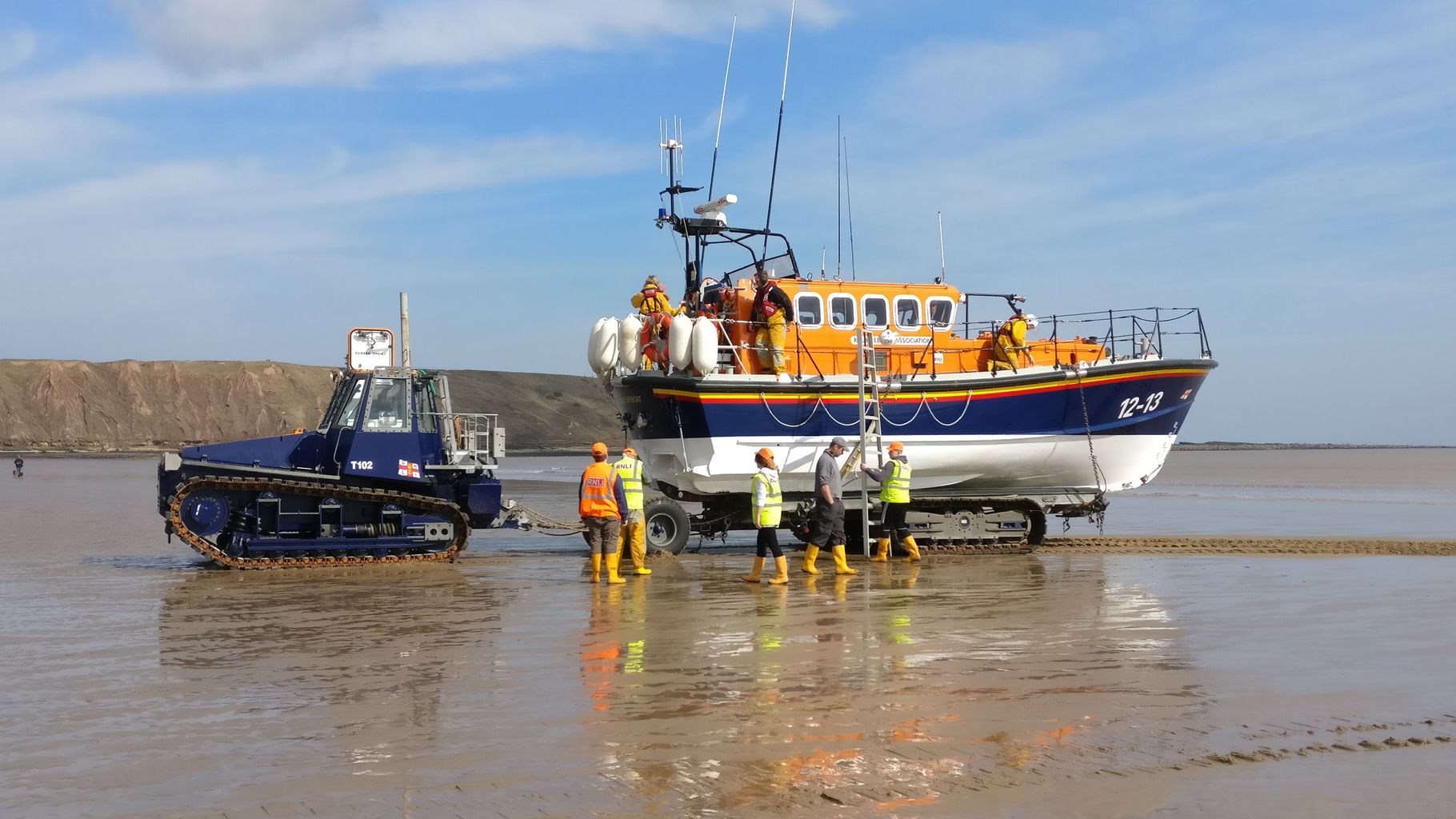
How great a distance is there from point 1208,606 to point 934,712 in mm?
4819

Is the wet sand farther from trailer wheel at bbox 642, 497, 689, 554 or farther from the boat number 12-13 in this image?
the boat number 12-13

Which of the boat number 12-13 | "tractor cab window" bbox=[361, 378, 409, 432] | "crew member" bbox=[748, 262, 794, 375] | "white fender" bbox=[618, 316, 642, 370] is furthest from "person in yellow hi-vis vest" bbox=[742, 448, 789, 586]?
the boat number 12-13

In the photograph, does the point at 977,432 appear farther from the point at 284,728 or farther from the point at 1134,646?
the point at 284,728

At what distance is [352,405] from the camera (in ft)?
48.3

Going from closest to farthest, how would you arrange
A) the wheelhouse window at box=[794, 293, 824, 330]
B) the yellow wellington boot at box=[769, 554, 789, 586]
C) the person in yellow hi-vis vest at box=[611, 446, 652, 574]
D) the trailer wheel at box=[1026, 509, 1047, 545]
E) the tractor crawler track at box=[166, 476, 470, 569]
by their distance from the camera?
the yellow wellington boot at box=[769, 554, 789, 586] → the person in yellow hi-vis vest at box=[611, 446, 652, 574] → the tractor crawler track at box=[166, 476, 470, 569] → the trailer wheel at box=[1026, 509, 1047, 545] → the wheelhouse window at box=[794, 293, 824, 330]

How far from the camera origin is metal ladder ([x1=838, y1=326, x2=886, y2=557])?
1525 cm

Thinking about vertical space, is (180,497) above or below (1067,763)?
above

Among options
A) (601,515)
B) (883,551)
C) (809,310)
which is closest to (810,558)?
(883,551)

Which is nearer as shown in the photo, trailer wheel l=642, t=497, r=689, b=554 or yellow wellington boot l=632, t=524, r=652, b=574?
yellow wellington boot l=632, t=524, r=652, b=574

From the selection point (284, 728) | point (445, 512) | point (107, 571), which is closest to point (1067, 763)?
point (284, 728)

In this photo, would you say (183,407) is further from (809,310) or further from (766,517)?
(766,517)

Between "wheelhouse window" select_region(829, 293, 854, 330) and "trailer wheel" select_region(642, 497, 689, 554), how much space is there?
3.32m

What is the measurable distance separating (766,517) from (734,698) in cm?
569

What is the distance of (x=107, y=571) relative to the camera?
44.9 ft
